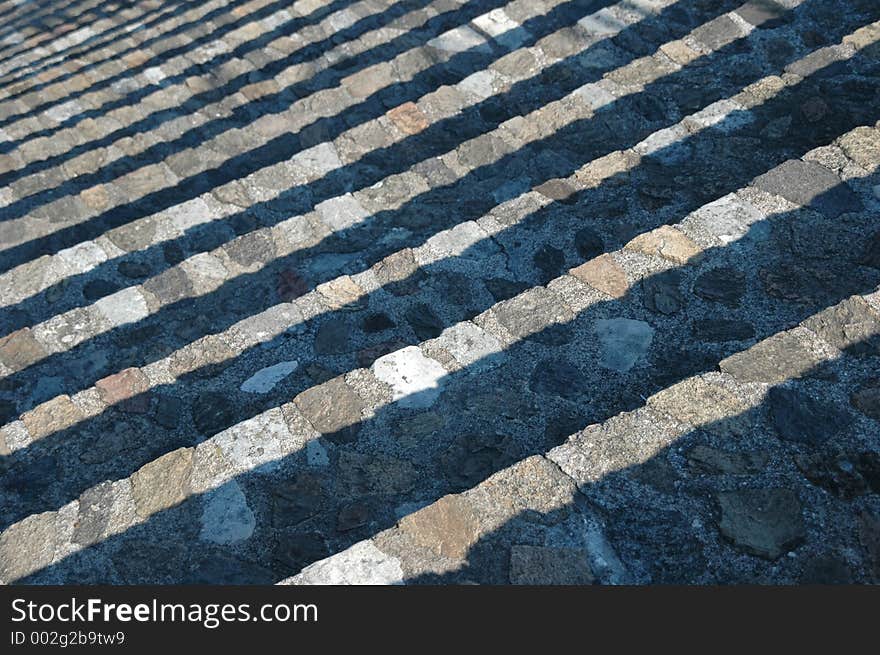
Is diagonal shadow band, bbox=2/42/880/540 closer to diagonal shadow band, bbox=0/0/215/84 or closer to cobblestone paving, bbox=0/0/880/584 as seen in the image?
cobblestone paving, bbox=0/0/880/584

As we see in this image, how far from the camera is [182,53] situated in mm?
5664

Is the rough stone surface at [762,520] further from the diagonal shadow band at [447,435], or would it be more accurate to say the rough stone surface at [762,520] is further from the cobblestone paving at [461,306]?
the diagonal shadow band at [447,435]

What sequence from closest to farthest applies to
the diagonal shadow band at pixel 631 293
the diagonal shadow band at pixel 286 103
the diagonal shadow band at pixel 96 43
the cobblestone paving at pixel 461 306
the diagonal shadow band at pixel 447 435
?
the cobblestone paving at pixel 461 306 < the diagonal shadow band at pixel 447 435 < the diagonal shadow band at pixel 631 293 < the diagonal shadow band at pixel 286 103 < the diagonal shadow band at pixel 96 43

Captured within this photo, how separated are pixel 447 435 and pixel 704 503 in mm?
793

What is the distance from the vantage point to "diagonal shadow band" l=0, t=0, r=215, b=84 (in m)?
5.95

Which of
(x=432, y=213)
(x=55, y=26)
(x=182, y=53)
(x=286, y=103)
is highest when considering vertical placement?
(x=55, y=26)

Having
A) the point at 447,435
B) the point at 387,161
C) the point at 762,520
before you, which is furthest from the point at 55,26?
the point at 762,520

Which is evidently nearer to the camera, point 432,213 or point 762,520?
point 762,520

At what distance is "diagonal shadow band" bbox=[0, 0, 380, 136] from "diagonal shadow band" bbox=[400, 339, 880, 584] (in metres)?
3.87

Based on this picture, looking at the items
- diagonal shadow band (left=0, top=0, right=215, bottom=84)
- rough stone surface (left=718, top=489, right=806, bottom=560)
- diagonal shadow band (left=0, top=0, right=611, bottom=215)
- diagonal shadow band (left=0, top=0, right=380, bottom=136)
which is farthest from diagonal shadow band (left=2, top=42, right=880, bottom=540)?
diagonal shadow band (left=0, top=0, right=215, bottom=84)

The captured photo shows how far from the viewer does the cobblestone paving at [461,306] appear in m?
2.22

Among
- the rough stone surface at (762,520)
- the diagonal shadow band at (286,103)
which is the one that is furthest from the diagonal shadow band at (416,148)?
the rough stone surface at (762,520)

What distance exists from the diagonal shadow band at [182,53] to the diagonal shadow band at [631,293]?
100 inches

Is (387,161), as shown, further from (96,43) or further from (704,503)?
(96,43)
